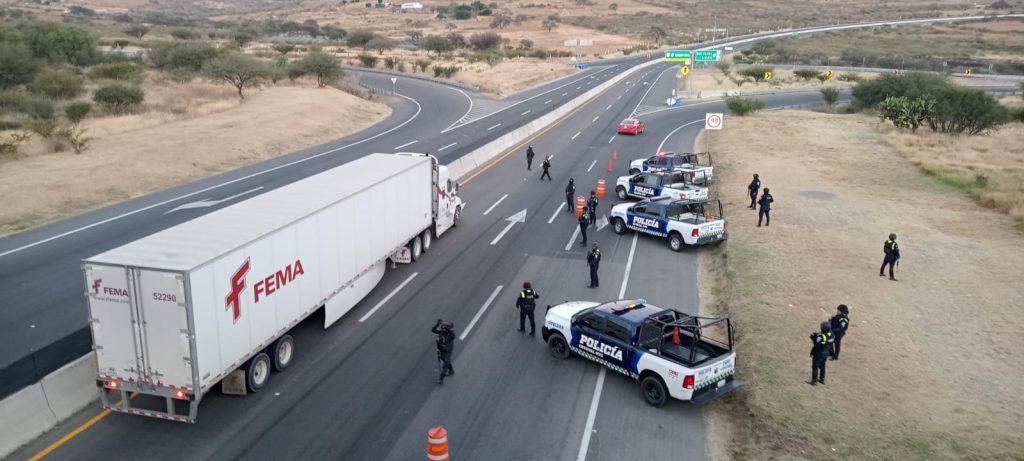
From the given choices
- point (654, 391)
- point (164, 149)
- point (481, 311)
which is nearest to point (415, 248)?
point (481, 311)

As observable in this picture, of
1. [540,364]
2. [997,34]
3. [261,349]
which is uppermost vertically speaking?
[997,34]

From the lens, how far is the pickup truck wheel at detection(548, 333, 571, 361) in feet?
47.9

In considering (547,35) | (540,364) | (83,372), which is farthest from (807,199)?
(547,35)

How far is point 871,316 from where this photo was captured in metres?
Result: 16.6

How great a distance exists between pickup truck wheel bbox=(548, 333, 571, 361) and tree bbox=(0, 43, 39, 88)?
54.3 m

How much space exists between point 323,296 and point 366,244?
2.36 meters

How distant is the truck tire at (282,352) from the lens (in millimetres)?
13281

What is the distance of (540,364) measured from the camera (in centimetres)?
1445

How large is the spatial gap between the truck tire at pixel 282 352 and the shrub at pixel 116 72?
170 ft

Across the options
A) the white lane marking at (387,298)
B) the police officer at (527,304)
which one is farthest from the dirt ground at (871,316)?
the white lane marking at (387,298)

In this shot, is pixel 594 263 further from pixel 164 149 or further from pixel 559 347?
pixel 164 149

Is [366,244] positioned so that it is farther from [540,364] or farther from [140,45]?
[140,45]

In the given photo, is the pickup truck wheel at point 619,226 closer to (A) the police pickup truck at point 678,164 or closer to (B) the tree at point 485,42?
(A) the police pickup truck at point 678,164


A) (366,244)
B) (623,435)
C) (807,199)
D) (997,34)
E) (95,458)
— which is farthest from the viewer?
(997,34)
